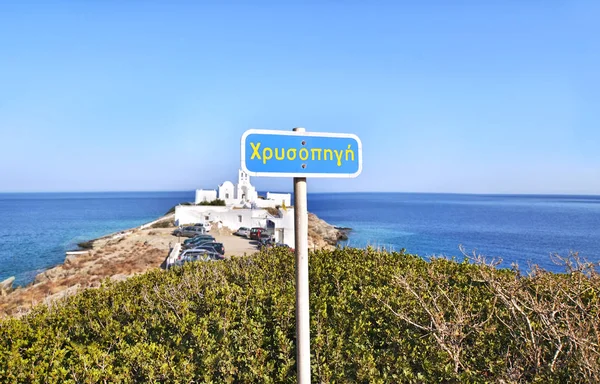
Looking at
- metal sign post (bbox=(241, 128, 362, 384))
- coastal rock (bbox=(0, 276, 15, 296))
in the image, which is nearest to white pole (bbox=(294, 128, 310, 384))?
metal sign post (bbox=(241, 128, 362, 384))

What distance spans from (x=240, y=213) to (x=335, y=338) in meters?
38.3

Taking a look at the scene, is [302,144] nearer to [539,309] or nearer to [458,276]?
[539,309]

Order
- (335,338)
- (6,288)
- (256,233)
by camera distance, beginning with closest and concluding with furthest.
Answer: (335,338) → (6,288) → (256,233)

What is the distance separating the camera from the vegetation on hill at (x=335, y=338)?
3331mm

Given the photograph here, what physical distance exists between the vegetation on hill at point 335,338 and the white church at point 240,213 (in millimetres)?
27153

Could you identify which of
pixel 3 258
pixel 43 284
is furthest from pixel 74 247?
pixel 43 284

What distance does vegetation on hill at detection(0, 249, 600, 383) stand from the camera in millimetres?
3331

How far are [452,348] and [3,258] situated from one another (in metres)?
51.6

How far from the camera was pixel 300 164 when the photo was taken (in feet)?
7.66

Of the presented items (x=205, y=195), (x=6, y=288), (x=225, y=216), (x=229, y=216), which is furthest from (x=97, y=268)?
(x=205, y=195)

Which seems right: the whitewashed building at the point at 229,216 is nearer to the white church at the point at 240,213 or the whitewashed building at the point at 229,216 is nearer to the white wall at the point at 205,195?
the white church at the point at 240,213

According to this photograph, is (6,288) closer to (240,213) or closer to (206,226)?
(206,226)

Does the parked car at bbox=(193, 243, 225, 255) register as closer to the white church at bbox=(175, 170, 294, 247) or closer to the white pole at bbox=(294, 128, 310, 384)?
the white church at bbox=(175, 170, 294, 247)

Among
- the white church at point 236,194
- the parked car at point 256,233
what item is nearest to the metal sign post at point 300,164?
the parked car at point 256,233
